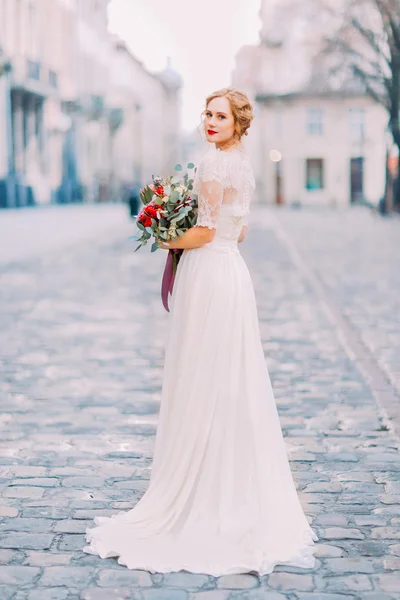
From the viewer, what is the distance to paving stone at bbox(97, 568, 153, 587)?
3445 millimetres

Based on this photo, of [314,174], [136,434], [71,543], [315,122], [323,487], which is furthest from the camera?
[315,122]

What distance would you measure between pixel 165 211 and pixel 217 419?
3.00 ft

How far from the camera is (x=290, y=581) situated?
347 centimetres

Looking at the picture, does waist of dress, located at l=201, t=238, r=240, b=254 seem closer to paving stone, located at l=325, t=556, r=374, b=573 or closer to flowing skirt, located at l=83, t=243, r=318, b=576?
flowing skirt, located at l=83, t=243, r=318, b=576

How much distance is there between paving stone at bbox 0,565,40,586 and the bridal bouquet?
1375mm

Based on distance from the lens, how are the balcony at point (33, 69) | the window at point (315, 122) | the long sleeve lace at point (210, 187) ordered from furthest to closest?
1. the window at point (315, 122)
2. the balcony at point (33, 69)
3. the long sleeve lace at point (210, 187)

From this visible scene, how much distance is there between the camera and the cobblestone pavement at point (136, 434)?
350 centimetres

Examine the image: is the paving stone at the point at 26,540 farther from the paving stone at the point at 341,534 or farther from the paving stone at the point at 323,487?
the paving stone at the point at 323,487

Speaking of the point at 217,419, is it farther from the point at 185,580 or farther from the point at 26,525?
the point at 26,525

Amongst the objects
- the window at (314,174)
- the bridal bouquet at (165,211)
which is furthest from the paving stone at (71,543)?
the window at (314,174)

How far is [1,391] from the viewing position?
6.80 metres

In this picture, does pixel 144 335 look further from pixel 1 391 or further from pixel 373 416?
pixel 373 416

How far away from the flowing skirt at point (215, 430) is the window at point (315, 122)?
57.0m

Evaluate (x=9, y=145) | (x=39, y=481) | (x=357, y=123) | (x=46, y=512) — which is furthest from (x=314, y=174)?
(x=46, y=512)
